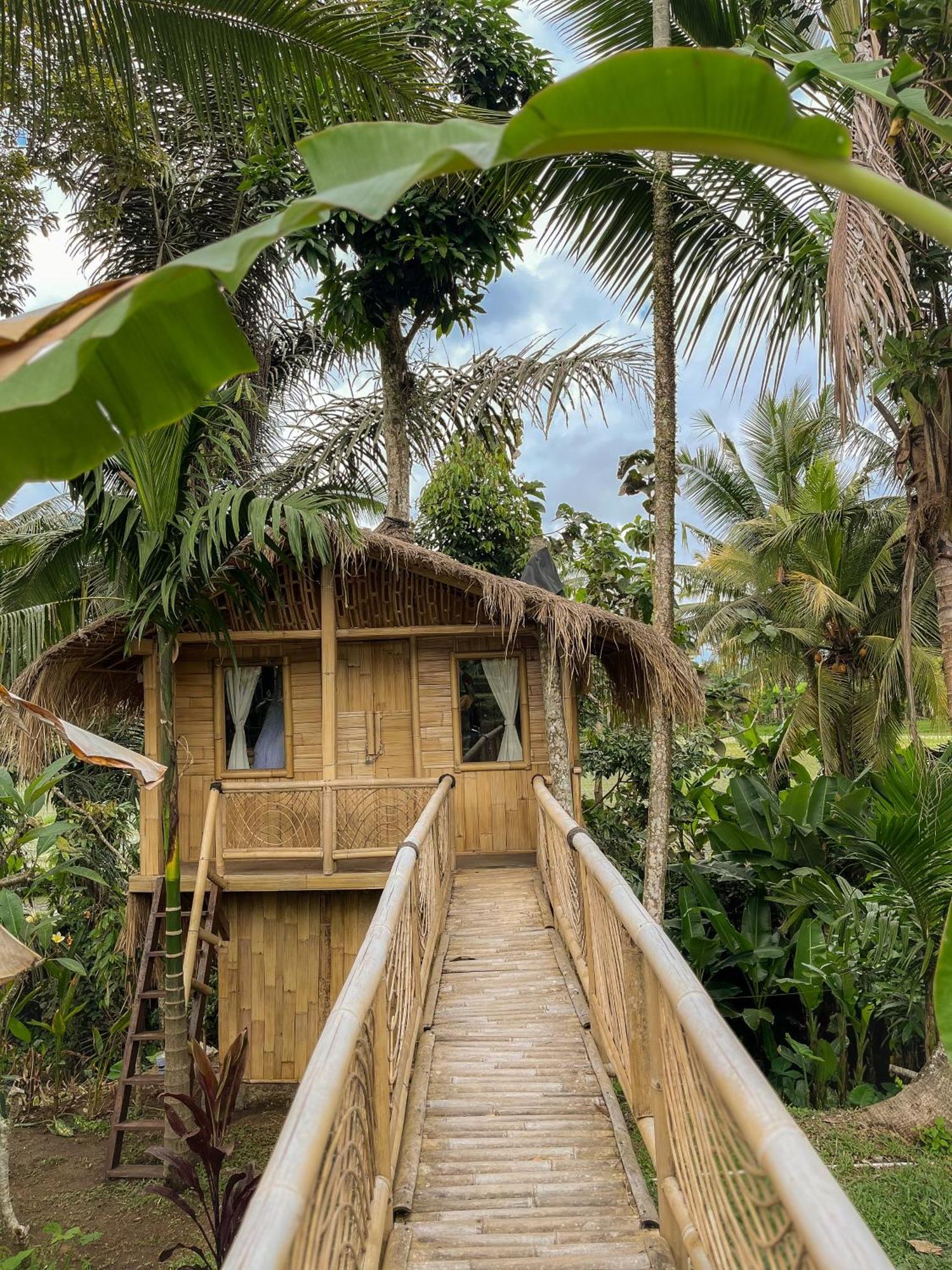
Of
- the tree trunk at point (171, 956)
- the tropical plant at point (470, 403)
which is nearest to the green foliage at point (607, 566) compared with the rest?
the tropical plant at point (470, 403)

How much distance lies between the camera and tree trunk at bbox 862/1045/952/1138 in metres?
6.57

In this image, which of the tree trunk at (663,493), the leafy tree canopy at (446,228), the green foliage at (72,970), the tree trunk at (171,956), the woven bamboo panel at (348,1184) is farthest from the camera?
the leafy tree canopy at (446,228)

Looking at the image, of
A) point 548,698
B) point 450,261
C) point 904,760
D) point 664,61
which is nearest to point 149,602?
point 548,698

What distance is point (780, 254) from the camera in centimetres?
920

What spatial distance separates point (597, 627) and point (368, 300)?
266 inches

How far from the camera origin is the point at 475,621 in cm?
1093

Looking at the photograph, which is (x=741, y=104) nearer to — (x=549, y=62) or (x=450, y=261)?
(x=450, y=261)

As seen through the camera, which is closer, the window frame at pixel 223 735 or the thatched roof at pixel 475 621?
the thatched roof at pixel 475 621

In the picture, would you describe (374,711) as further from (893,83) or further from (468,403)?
(893,83)

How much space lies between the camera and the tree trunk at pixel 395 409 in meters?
14.4

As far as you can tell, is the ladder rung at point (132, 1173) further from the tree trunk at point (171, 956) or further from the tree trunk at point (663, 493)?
the tree trunk at point (663, 493)

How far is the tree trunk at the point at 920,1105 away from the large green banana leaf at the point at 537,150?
22.8 feet

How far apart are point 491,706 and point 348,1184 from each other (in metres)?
9.14

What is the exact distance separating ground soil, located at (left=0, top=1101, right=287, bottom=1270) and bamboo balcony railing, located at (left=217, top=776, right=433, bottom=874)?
8.90 feet
